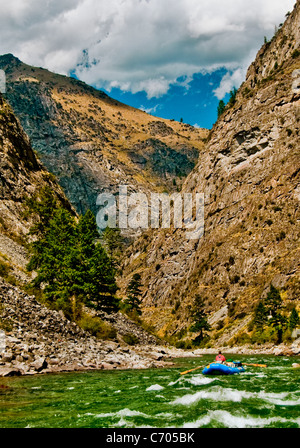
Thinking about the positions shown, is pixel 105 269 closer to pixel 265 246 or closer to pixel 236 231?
pixel 265 246

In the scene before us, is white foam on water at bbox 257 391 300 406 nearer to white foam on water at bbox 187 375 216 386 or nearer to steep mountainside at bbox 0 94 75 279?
white foam on water at bbox 187 375 216 386

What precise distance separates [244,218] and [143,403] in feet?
305

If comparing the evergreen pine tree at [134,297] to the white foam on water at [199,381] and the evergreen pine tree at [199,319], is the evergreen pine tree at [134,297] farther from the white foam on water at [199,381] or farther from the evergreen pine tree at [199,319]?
the white foam on water at [199,381]

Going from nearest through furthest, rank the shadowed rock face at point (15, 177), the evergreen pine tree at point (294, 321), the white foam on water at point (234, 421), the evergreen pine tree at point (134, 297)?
the white foam on water at point (234, 421) → the shadowed rock face at point (15, 177) → the evergreen pine tree at point (294, 321) → the evergreen pine tree at point (134, 297)

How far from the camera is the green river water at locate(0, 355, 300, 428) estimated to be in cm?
1198

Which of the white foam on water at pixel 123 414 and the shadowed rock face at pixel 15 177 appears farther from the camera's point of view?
the shadowed rock face at pixel 15 177

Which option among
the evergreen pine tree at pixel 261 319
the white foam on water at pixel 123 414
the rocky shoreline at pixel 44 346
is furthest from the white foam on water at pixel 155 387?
the evergreen pine tree at pixel 261 319

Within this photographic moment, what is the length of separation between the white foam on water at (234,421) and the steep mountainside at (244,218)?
59.8 meters

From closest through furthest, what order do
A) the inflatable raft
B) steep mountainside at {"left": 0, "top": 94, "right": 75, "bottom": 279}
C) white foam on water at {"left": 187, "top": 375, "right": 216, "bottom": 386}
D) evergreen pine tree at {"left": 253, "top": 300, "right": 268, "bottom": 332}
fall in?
white foam on water at {"left": 187, "top": 375, "right": 216, "bottom": 386} < the inflatable raft < steep mountainside at {"left": 0, "top": 94, "right": 75, "bottom": 279} < evergreen pine tree at {"left": 253, "top": 300, "right": 268, "bottom": 332}

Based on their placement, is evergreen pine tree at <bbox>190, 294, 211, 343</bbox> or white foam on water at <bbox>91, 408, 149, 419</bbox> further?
evergreen pine tree at <bbox>190, 294, 211, 343</bbox>

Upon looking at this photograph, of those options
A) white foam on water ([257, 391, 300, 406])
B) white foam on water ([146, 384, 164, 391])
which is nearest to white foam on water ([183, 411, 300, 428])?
white foam on water ([257, 391, 300, 406])

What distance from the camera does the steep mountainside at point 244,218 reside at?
87.1m

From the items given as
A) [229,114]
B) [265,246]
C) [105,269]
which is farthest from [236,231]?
[105,269]

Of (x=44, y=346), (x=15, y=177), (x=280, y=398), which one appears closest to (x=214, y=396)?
(x=280, y=398)
